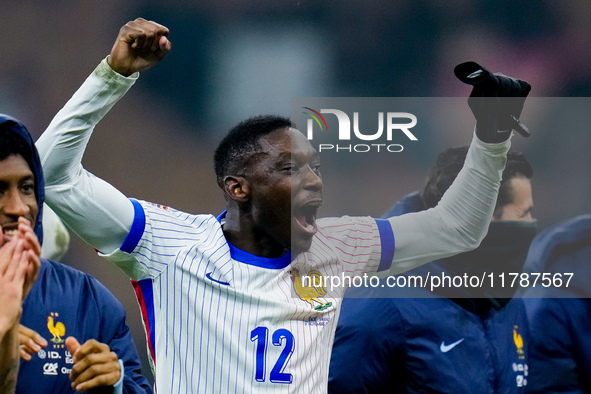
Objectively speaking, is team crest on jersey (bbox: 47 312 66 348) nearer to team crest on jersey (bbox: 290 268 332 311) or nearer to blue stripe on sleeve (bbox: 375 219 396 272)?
team crest on jersey (bbox: 290 268 332 311)

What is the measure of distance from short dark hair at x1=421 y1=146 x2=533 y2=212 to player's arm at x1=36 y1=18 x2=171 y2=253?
124 cm

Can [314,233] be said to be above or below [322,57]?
below

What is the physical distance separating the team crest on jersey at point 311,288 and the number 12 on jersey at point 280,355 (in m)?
0.14

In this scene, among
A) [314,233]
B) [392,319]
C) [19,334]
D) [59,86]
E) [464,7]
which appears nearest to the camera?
[19,334]

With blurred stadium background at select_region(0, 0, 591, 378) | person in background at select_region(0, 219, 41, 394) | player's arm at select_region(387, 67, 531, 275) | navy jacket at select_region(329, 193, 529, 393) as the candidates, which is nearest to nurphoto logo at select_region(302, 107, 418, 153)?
blurred stadium background at select_region(0, 0, 591, 378)

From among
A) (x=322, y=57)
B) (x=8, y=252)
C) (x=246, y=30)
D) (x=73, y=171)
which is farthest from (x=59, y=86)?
(x=8, y=252)

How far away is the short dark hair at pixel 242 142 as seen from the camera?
264cm

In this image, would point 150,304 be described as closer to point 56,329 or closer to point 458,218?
point 56,329

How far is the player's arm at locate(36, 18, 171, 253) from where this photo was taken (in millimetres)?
2227

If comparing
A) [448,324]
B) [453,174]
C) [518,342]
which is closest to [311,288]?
[448,324]

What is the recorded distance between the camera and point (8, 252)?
5.72 ft

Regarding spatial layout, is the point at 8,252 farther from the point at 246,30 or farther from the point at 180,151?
the point at 246,30

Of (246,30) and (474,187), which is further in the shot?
(246,30)

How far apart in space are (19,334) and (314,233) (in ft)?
3.23
